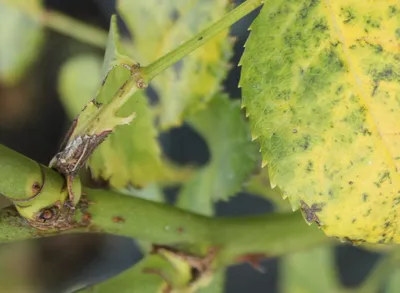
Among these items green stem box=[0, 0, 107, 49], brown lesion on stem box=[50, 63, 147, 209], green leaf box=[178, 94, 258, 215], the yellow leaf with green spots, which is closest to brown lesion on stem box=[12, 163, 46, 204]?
brown lesion on stem box=[50, 63, 147, 209]

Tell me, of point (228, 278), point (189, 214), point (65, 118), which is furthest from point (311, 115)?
point (65, 118)

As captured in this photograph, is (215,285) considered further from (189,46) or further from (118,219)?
(189,46)

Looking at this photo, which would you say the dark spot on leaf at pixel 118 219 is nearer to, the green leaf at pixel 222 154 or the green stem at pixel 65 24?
the green leaf at pixel 222 154

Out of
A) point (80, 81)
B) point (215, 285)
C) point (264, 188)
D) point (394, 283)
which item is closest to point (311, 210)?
point (215, 285)

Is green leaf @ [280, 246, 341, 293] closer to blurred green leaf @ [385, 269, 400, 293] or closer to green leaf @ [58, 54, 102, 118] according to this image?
blurred green leaf @ [385, 269, 400, 293]

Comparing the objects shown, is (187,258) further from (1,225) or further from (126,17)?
(126,17)
